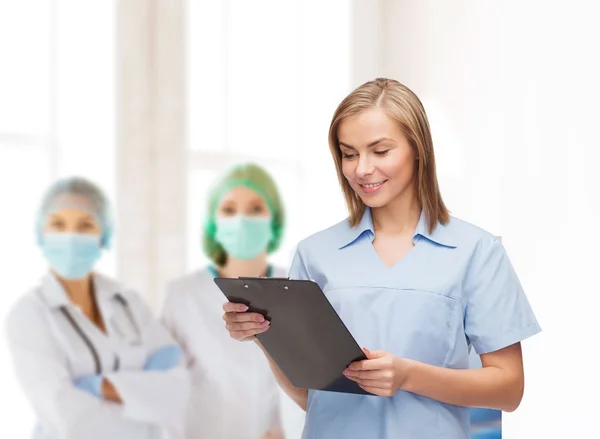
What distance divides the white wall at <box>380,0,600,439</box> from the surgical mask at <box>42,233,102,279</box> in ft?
5.14

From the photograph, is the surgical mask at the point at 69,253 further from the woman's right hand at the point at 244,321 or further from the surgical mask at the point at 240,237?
the woman's right hand at the point at 244,321

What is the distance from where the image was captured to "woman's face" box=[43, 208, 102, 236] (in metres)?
2.23

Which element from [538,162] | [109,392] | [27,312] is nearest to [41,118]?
[27,312]

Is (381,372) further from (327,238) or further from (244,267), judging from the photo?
(244,267)

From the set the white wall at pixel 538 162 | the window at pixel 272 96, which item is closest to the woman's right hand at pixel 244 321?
the window at pixel 272 96

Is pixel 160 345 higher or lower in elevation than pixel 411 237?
lower

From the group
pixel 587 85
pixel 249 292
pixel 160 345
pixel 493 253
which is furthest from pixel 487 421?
pixel 587 85

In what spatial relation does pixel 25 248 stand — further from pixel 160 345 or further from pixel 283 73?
pixel 283 73

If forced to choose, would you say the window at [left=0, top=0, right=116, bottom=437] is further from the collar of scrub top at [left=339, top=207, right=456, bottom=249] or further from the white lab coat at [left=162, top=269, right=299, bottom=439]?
the collar of scrub top at [left=339, top=207, right=456, bottom=249]

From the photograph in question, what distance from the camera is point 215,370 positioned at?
2613mm

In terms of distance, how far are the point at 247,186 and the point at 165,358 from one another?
2.12ft

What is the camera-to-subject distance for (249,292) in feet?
4.39

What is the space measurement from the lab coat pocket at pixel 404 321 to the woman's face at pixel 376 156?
18cm

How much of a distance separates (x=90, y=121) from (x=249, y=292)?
1.24m
